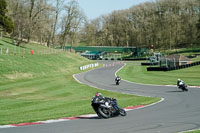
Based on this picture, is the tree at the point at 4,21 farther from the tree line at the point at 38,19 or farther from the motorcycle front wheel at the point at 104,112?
the motorcycle front wheel at the point at 104,112

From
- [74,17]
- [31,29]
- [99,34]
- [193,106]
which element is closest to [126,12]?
[99,34]

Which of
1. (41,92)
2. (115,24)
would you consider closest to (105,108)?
(41,92)

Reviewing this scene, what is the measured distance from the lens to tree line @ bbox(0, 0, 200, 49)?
3455 inches

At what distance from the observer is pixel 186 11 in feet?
429

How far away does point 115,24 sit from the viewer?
150250 millimetres

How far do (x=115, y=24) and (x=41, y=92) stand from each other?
390 ft

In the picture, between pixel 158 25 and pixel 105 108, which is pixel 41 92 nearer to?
pixel 105 108

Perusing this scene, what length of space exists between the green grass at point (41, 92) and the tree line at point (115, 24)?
48.0 ft

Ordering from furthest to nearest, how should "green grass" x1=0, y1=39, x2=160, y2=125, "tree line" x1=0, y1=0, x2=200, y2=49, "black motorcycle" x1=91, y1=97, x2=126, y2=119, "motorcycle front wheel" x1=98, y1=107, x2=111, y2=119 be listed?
"tree line" x1=0, y1=0, x2=200, y2=49
"green grass" x1=0, y1=39, x2=160, y2=125
"black motorcycle" x1=91, y1=97, x2=126, y2=119
"motorcycle front wheel" x1=98, y1=107, x2=111, y2=119

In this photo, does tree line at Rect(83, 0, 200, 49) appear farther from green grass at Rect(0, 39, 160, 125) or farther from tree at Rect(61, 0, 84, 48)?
green grass at Rect(0, 39, 160, 125)

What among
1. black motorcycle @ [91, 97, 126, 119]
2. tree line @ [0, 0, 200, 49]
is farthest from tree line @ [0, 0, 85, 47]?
black motorcycle @ [91, 97, 126, 119]

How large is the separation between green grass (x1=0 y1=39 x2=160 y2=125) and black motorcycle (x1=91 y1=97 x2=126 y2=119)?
5.93 feet

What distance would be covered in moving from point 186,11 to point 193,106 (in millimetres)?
117788

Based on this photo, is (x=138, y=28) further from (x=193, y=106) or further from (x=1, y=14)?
(x=193, y=106)
